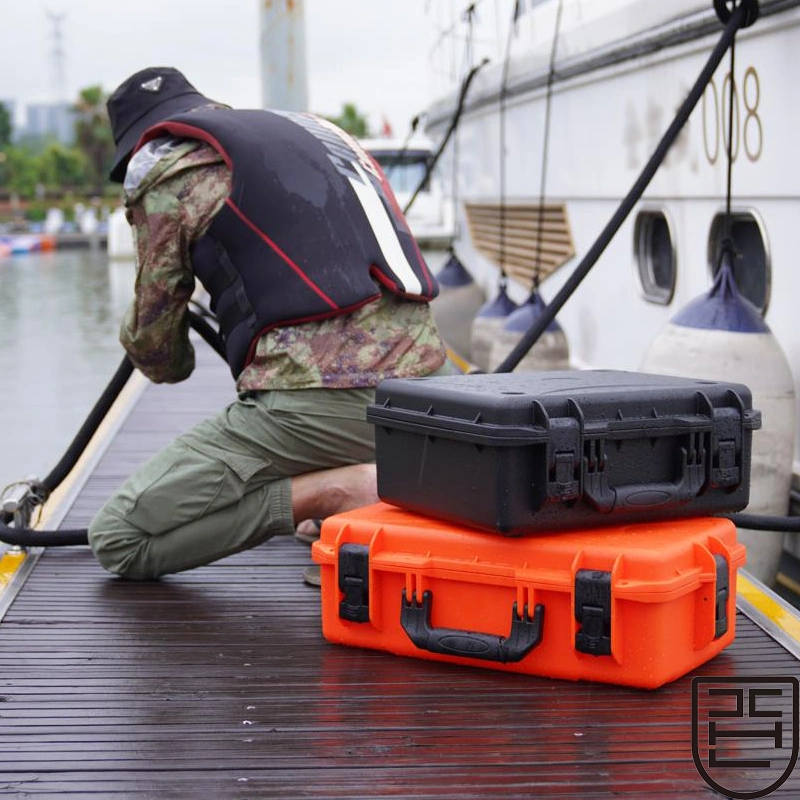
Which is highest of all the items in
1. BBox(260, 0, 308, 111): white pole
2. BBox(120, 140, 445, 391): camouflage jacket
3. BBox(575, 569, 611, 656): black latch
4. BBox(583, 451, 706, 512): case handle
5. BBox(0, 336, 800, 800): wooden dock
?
BBox(260, 0, 308, 111): white pole

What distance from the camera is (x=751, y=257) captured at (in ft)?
15.7

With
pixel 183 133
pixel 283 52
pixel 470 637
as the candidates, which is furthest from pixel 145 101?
pixel 283 52

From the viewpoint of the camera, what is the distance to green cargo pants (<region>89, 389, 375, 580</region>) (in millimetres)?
3330

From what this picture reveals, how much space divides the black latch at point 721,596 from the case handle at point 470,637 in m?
0.38

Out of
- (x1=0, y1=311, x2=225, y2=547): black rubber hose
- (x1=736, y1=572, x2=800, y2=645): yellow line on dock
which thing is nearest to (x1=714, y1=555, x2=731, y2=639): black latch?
(x1=736, y1=572, x2=800, y2=645): yellow line on dock

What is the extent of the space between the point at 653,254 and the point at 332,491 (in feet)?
9.97

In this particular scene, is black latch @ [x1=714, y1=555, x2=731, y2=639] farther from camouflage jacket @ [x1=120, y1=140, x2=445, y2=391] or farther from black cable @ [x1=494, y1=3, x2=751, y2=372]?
black cable @ [x1=494, y1=3, x2=751, y2=372]

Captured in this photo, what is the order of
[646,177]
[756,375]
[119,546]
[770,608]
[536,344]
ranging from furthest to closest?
[536,344], [646,177], [756,375], [119,546], [770,608]

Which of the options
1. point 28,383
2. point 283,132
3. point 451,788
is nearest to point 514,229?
point 28,383

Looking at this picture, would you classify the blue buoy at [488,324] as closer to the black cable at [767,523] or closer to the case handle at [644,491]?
the black cable at [767,523]

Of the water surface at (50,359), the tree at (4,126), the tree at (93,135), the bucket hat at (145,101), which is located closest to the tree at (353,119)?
the tree at (93,135)

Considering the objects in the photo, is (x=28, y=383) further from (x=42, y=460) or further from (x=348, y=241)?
(x=348, y=241)

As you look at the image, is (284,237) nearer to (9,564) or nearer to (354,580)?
(354,580)

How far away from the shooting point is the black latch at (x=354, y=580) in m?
2.88
